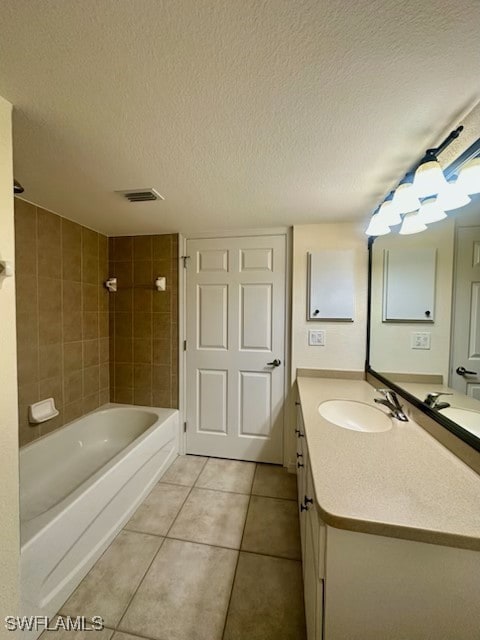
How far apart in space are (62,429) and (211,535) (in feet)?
4.57

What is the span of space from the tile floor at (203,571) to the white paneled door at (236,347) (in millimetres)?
436

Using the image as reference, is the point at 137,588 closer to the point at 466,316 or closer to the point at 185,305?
the point at 185,305

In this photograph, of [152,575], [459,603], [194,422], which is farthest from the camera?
[194,422]

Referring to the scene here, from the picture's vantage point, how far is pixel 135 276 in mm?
2426

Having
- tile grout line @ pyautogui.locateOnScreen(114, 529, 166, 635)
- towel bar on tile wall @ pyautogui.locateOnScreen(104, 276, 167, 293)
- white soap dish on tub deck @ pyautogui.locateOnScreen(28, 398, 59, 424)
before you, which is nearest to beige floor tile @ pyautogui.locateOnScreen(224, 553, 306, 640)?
tile grout line @ pyautogui.locateOnScreen(114, 529, 166, 635)

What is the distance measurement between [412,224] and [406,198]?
23 centimetres

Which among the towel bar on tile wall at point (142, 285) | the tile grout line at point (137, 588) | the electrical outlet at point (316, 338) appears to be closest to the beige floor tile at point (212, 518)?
the tile grout line at point (137, 588)

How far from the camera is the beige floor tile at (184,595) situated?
3.55 feet

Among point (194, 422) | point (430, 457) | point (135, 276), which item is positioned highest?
point (135, 276)

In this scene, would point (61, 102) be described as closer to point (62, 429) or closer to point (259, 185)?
point (259, 185)

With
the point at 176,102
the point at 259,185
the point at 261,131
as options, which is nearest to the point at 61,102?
the point at 176,102

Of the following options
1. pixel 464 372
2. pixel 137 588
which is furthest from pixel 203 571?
pixel 464 372

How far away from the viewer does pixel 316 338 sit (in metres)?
2.09

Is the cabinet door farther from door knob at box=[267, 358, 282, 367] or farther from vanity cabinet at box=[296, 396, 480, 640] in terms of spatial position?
door knob at box=[267, 358, 282, 367]
